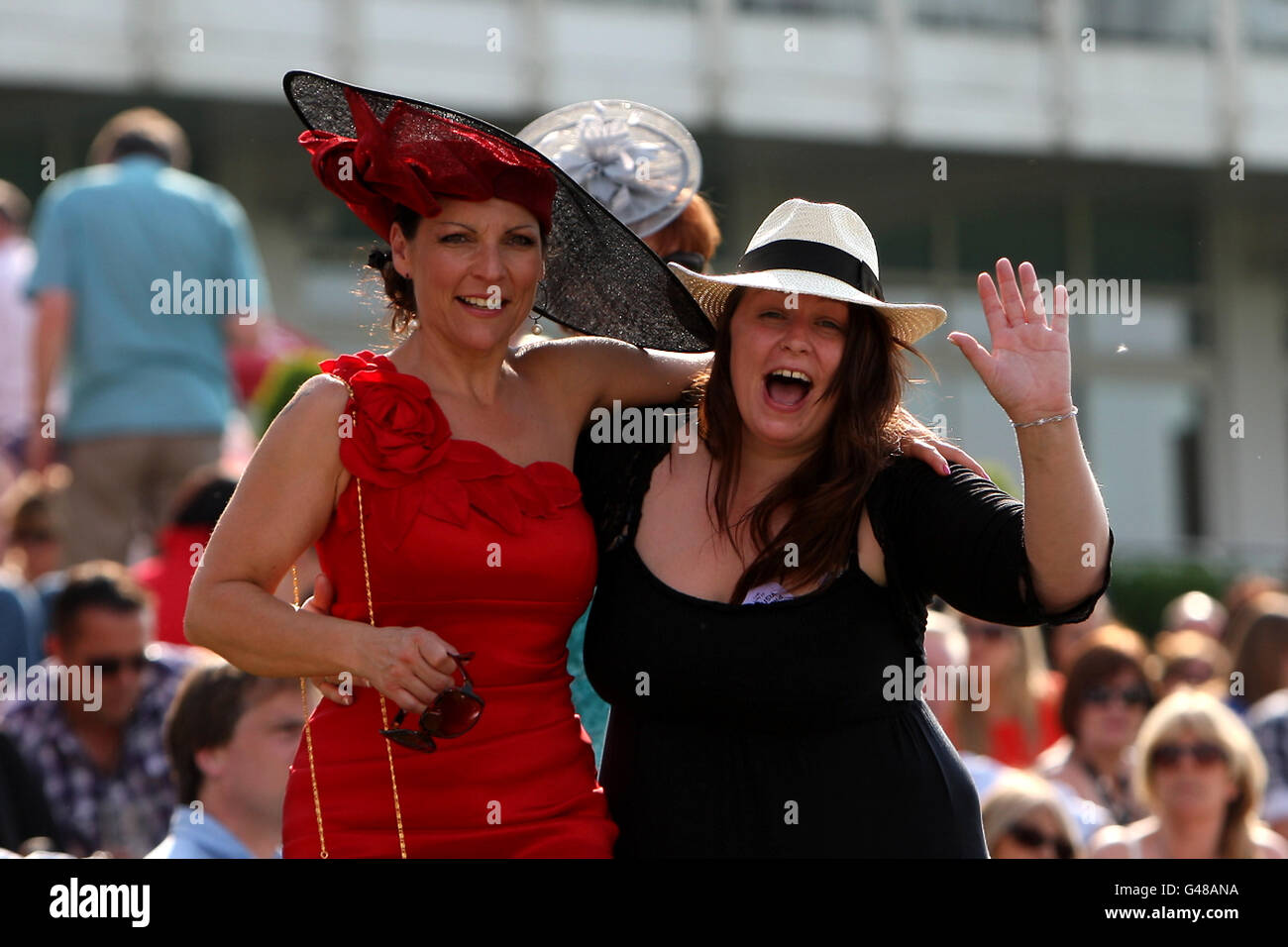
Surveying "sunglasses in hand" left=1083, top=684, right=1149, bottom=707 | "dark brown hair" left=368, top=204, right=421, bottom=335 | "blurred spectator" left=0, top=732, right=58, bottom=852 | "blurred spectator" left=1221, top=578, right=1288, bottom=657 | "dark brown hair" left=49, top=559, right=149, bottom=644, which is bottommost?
"blurred spectator" left=0, top=732, right=58, bottom=852

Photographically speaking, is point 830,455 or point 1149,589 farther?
point 1149,589

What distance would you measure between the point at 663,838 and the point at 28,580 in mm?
4599

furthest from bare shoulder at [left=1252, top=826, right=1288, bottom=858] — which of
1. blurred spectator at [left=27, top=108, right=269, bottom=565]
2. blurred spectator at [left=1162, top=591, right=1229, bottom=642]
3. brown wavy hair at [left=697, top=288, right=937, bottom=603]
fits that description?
blurred spectator at [left=27, top=108, right=269, bottom=565]

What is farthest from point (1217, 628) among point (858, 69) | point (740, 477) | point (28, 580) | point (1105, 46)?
point (1105, 46)

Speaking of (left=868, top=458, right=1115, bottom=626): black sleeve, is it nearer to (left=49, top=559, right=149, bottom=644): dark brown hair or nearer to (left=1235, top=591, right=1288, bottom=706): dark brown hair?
(left=49, top=559, right=149, bottom=644): dark brown hair

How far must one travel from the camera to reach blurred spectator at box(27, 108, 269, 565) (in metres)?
6.74

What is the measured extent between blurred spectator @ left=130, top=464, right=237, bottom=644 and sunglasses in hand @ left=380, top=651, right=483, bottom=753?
9.80ft

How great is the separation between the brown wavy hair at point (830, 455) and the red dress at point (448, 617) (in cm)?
29

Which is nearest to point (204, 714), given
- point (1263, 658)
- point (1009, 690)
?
point (1009, 690)

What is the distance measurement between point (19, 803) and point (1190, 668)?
13.7 ft

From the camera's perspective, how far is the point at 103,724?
5.28 meters

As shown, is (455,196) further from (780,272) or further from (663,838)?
(663,838)

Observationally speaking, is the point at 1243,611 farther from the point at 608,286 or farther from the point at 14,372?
the point at 14,372

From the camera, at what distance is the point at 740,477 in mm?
3148
